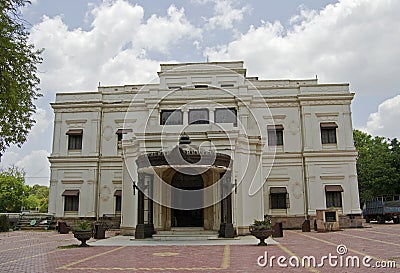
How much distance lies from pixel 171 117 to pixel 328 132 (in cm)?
1231

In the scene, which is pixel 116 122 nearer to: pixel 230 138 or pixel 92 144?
pixel 92 144

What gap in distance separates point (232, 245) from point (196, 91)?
57.2 ft

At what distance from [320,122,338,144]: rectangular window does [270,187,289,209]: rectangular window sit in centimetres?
506

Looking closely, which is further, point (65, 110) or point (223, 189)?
point (65, 110)

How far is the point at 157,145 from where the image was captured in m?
23.2

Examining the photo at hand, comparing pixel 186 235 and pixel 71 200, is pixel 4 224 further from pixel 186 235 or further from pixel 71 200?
pixel 186 235

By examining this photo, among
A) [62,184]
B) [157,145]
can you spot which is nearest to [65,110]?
[62,184]

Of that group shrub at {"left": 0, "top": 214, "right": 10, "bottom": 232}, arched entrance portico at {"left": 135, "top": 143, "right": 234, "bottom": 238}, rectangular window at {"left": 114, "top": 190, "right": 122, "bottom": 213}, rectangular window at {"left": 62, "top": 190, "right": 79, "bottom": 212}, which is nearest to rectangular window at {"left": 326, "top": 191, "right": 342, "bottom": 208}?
arched entrance portico at {"left": 135, "top": 143, "right": 234, "bottom": 238}

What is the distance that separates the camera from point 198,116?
31.1 metres

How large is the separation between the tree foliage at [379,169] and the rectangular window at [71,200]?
93.0 feet

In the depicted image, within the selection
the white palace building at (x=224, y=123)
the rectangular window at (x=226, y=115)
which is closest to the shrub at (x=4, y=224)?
the white palace building at (x=224, y=123)

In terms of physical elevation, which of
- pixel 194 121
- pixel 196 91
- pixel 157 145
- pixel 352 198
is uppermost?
pixel 196 91

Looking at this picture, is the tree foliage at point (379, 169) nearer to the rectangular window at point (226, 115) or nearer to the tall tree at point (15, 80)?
the rectangular window at point (226, 115)

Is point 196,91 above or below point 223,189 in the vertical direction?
above
